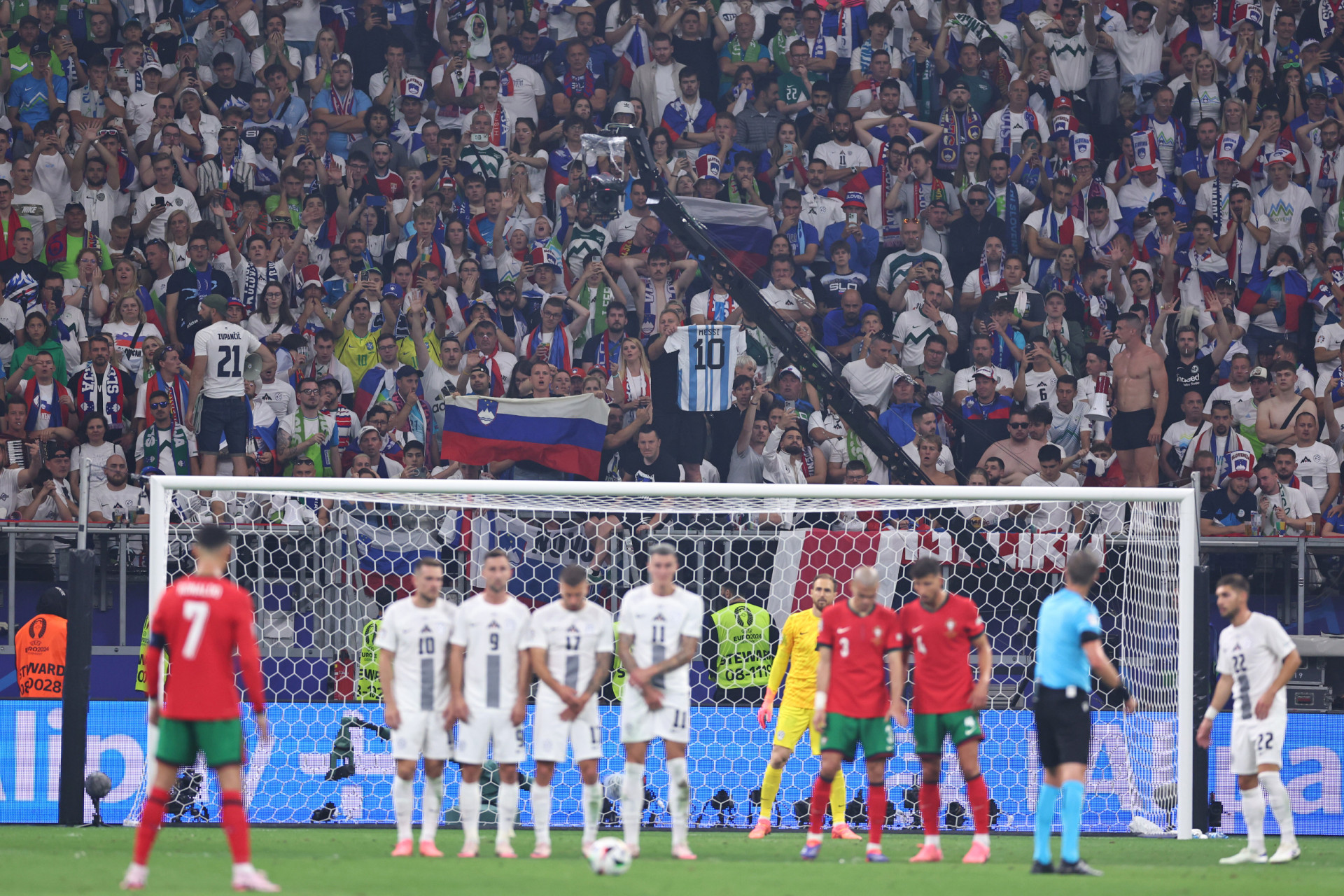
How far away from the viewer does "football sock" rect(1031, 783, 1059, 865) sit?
9.37 m

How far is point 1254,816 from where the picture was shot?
10.7 meters

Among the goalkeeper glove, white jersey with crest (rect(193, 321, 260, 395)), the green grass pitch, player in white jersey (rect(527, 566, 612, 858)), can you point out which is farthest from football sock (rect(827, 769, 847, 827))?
white jersey with crest (rect(193, 321, 260, 395))

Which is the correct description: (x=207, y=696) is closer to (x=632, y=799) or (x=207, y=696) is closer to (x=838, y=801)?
(x=632, y=799)

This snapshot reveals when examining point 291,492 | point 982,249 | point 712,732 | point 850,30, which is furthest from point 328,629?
point 850,30

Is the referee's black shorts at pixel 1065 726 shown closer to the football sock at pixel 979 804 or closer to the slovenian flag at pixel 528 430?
the football sock at pixel 979 804

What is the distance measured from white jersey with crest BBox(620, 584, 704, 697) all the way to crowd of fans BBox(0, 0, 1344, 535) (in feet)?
15.3

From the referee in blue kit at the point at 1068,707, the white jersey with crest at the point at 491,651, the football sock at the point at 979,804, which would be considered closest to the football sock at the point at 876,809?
the football sock at the point at 979,804

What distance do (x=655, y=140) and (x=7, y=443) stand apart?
8.06 meters

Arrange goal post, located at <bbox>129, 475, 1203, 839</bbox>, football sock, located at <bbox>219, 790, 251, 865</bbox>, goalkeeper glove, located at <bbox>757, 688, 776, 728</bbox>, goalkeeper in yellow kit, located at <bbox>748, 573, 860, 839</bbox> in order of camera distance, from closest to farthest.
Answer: football sock, located at <bbox>219, 790, 251, 865</bbox>, goalkeeper glove, located at <bbox>757, 688, 776, 728</bbox>, goalkeeper in yellow kit, located at <bbox>748, 573, 860, 839</bbox>, goal post, located at <bbox>129, 475, 1203, 839</bbox>

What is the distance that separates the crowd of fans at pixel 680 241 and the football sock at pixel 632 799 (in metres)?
5.20

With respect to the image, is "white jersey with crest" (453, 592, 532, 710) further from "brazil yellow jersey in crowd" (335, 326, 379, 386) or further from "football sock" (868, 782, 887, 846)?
"brazil yellow jersey in crowd" (335, 326, 379, 386)

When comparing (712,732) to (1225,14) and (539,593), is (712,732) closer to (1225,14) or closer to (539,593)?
(539,593)

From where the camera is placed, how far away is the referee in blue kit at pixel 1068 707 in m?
9.34

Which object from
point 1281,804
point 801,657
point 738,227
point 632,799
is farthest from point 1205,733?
point 738,227
